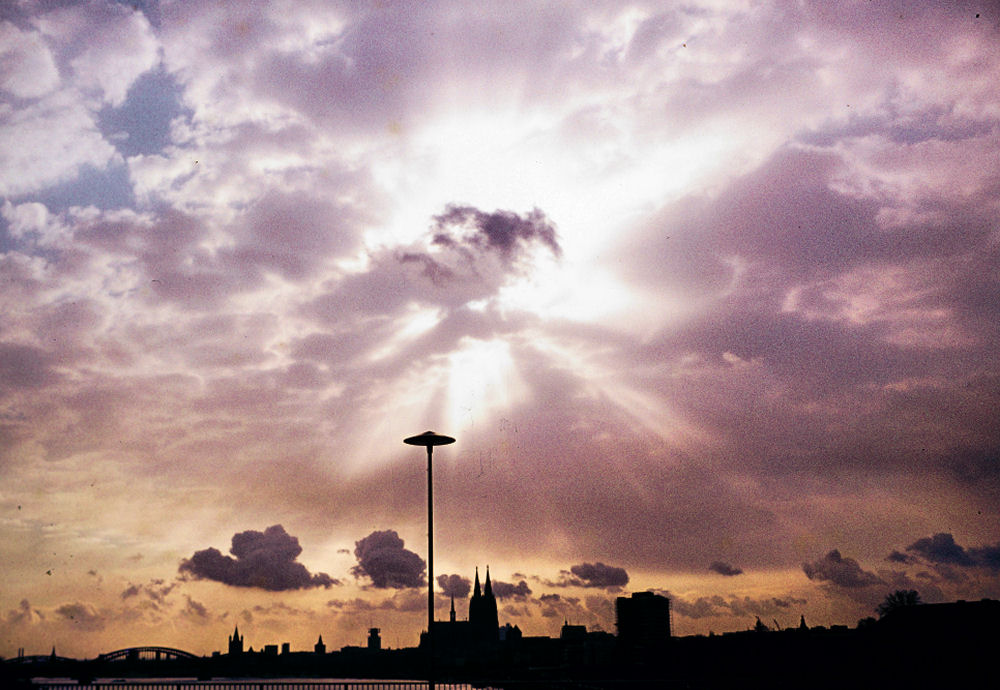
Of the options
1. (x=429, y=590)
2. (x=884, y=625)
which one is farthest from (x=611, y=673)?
(x=429, y=590)

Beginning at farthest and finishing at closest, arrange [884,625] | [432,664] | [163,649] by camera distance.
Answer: [163,649] < [884,625] < [432,664]

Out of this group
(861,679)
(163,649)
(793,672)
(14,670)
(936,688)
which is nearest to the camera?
(14,670)

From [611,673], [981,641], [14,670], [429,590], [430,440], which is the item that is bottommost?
[611,673]

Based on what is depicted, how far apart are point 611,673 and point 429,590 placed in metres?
153

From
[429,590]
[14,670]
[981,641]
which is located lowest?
[981,641]

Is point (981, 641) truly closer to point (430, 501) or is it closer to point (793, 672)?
point (793, 672)

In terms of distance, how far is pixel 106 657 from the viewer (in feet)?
550

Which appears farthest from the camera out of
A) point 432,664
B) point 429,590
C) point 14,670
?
point 429,590

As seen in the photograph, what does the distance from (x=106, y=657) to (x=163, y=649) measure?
1218 inches

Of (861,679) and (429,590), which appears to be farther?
(861,679)

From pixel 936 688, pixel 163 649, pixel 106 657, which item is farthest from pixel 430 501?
pixel 163 649

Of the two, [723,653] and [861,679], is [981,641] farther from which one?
[723,653]

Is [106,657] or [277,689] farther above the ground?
[277,689]

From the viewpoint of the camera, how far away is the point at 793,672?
350 ft
